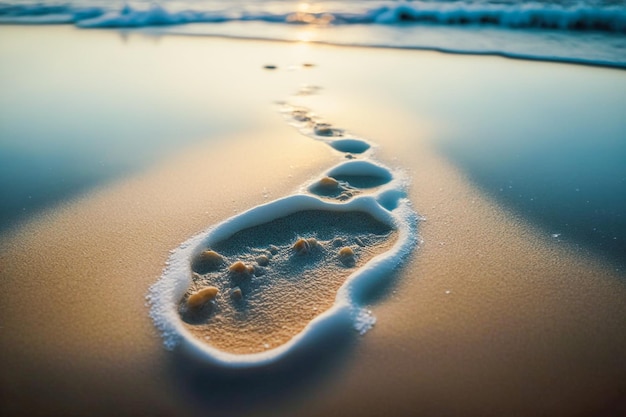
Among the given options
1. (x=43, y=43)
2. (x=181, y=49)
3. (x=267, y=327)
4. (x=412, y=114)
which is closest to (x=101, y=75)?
(x=181, y=49)

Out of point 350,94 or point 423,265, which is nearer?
point 423,265

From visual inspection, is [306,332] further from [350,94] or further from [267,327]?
[350,94]

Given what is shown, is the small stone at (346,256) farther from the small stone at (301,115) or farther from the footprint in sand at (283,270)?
the small stone at (301,115)

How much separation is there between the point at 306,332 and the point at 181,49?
4387 mm

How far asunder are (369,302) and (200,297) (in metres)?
0.54

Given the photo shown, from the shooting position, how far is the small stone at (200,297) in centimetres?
140

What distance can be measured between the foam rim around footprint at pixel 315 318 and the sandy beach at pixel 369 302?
0.04 meters

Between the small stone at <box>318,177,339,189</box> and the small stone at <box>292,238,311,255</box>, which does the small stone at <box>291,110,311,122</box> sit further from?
the small stone at <box>292,238,311,255</box>

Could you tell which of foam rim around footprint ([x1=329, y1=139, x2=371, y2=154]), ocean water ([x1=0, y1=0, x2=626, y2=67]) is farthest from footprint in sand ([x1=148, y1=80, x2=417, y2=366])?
ocean water ([x1=0, y1=0, x2=626, y2=67])

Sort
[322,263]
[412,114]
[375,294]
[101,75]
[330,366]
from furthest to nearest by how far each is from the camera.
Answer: [101,75] < [412,114] < [322,263] < [375,294] < [330,366]

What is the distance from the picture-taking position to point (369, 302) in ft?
4.72

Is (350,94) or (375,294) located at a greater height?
(350,94)

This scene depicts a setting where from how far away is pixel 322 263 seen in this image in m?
1.59

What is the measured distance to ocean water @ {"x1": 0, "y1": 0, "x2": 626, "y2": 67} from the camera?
5027mm
